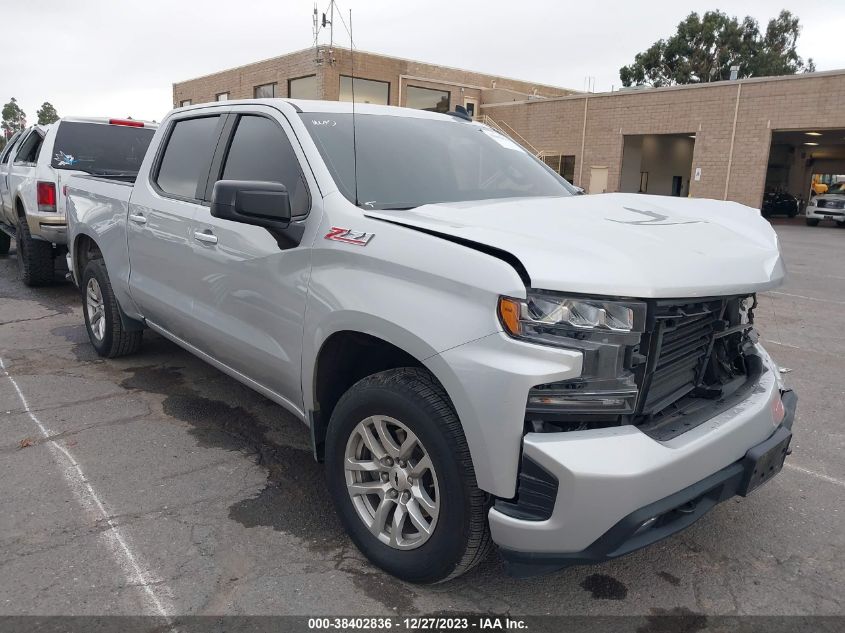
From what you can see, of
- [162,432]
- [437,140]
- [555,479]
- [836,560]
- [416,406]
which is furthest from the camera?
[162,432]

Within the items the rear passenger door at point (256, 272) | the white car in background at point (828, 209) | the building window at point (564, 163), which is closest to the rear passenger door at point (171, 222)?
the rear passenger door at point (256, 272)

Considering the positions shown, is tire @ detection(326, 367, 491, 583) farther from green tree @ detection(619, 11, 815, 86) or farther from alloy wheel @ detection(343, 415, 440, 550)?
green tree @ detection(619, 11, 815, 86)

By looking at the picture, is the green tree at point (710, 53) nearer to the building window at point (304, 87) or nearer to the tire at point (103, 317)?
the building window at point (304, 87)

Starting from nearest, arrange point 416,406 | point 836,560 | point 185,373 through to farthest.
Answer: point 416,406 → point 836,560 → point 185,373

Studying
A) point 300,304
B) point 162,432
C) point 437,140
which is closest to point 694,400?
point 300,304

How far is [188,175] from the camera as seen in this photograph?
4.31 meters

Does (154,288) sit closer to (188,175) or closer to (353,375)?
(188,175)

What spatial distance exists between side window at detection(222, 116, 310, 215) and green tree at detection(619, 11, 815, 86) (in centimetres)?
5281

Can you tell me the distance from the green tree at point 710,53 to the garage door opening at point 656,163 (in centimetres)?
1616

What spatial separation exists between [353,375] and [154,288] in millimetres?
2068

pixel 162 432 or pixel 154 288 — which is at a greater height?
pixel 154 288

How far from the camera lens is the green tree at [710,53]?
165 ft

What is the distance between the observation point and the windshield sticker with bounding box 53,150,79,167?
8.25 meters

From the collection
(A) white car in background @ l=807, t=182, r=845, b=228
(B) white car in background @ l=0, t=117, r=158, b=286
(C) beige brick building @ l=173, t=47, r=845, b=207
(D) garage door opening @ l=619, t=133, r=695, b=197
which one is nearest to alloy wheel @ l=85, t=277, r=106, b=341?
(B) white car in background @ l=0, t=117, r=158, b=286
